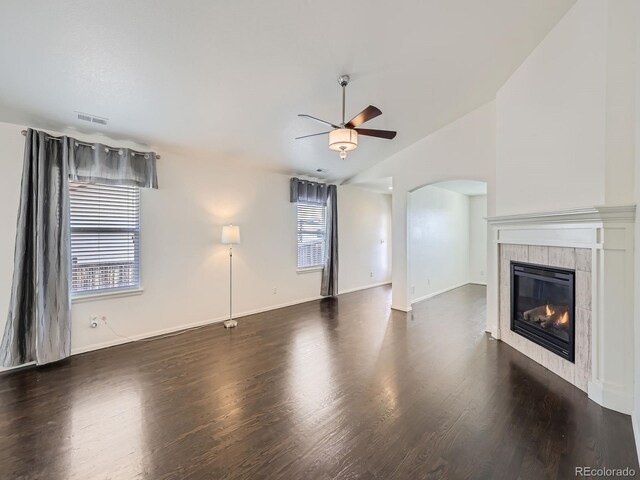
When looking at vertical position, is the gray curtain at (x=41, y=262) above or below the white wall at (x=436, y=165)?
below

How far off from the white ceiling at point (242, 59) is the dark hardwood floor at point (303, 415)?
9.04 feet

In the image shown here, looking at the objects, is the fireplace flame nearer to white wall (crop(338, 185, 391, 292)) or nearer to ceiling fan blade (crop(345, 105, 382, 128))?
ceiling fan blade (crop(345, 105, 382, 128))

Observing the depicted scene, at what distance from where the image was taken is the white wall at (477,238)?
25.9 ft

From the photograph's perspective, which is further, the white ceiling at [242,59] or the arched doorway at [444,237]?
the arched doorway at [444,237]

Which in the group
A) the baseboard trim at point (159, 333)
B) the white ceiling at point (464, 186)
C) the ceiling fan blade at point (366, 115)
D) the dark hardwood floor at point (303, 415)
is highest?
the white ceiling at point (464, 186)

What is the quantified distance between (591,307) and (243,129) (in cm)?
411

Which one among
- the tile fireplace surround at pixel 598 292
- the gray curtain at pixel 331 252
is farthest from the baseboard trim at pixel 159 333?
the tile fireplace surround at pixel 598 292

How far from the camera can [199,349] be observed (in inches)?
137

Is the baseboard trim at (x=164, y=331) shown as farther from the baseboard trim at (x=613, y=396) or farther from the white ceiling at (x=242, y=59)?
the baseboard trim at (x=613, y=396)

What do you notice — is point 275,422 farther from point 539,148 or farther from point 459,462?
point 539,148

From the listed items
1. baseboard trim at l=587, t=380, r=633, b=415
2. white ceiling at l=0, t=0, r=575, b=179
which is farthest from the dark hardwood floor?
white ceiling at l=0, t=0, r=575, b=179

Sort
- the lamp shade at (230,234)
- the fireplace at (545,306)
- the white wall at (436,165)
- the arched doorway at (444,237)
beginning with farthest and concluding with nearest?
1. the arched doorway at (444,237)
2. the lamp shade at (230,234)
3. the white wall at (436,165)
4. the fireplace at (545,306)

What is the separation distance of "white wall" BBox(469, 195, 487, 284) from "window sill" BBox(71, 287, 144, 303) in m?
8.00

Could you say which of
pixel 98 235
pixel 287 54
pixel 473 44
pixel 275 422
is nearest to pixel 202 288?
pixel 98 235
